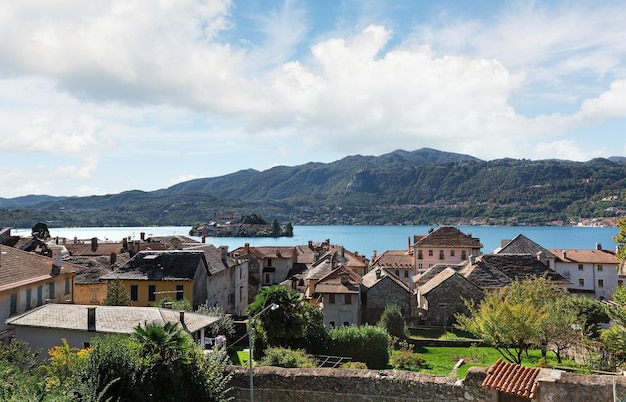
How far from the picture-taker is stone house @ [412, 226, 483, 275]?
80594 mm

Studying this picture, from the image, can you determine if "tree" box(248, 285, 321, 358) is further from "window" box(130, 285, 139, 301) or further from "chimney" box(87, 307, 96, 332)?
"window" box(130, 285, 139, 301)

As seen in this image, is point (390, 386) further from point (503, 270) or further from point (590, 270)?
point (590, 270)

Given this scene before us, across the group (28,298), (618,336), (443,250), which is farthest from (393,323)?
(443,250)

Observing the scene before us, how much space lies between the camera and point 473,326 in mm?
28344

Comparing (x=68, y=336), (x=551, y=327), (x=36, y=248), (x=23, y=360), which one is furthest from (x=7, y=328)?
(x=36, y=248)

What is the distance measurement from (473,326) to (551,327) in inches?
208

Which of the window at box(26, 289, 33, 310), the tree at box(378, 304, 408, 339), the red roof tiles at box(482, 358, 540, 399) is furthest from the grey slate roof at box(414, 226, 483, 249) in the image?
the red roof tiles at box(482, 358, 540, 399)

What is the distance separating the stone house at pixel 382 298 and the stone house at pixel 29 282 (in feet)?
89.0

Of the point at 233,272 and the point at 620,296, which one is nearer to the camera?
the point at 620,296

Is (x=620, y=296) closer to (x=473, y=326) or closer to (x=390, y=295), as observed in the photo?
(x=473, y=326)

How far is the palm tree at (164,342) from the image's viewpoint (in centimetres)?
1405

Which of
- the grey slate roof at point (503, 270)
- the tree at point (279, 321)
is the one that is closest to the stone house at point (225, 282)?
the tree at point (279, 321)

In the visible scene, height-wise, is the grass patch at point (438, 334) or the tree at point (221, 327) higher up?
the tree at point (221, 327)

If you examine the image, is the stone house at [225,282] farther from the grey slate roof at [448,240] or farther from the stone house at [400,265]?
the grey slate roof at [448,240]
